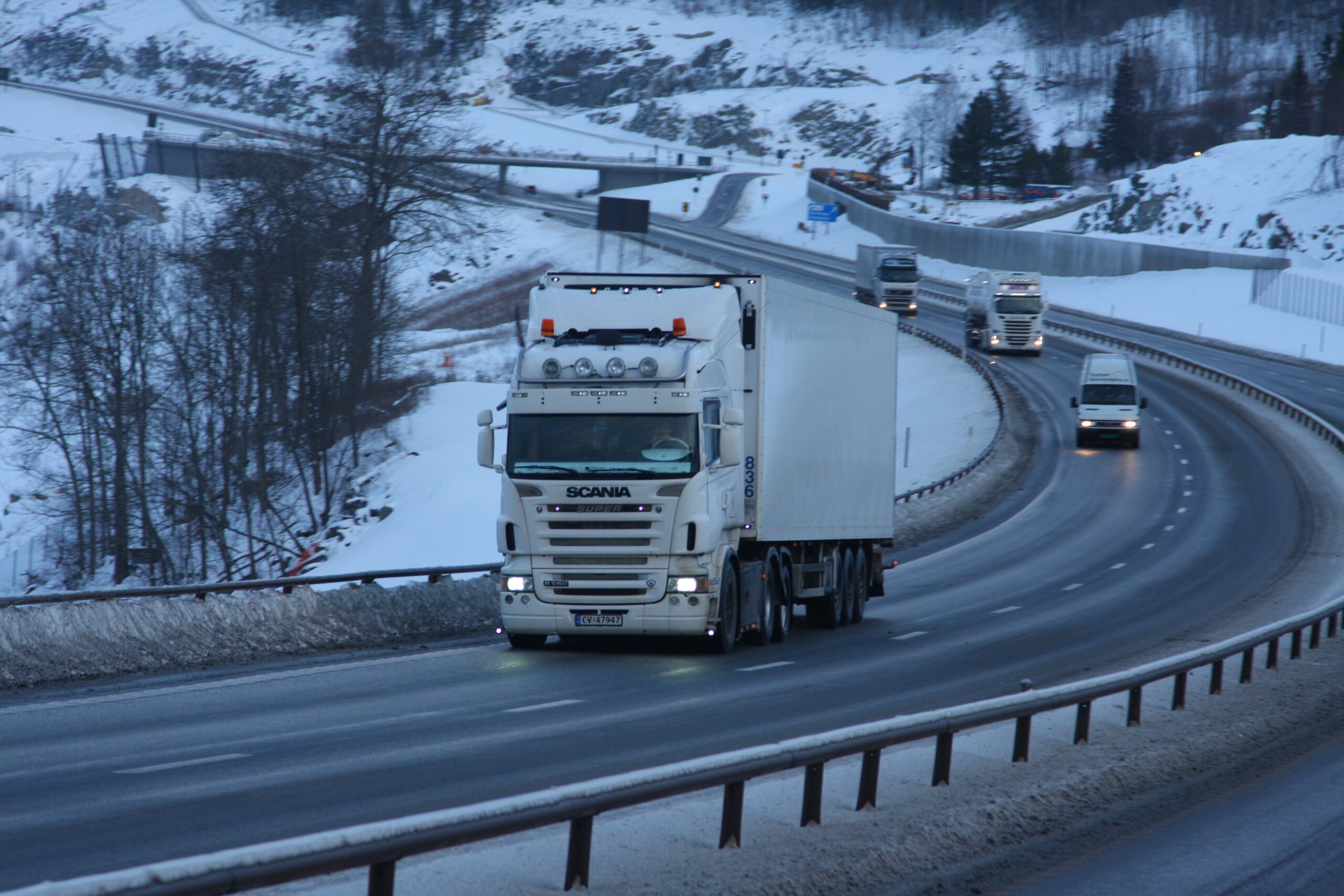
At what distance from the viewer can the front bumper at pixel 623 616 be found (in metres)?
16.3

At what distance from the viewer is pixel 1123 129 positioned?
143 metres

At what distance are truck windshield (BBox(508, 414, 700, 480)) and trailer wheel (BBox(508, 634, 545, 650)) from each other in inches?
101

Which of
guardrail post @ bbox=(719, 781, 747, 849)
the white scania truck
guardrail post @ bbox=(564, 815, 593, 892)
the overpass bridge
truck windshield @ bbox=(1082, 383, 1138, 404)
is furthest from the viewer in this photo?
the overpass bridge

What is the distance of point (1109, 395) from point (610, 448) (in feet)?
132

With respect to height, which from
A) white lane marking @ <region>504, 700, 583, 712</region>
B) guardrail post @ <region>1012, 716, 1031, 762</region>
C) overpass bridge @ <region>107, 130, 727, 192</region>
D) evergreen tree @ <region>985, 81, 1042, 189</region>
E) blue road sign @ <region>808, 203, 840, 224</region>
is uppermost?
evergreen tree @ <region>985, 81, 1042, 189</region>

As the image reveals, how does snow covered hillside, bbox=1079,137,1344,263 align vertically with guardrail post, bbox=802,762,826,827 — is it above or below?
above

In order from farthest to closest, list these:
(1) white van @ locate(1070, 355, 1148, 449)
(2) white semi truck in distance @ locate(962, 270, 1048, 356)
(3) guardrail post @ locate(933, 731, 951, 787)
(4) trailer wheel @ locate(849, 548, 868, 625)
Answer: (2) white semi truck in distance @ locate(962, 270, 1048, 356)
(1) white van @ locate(1070, 355, 1148, 449)
(4) trailer wheel @ locate(849, 548, 868, 625)
(3) guardrail post @ locate(933, 731, 951, 787)

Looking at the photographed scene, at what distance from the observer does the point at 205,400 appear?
45719 millimetres

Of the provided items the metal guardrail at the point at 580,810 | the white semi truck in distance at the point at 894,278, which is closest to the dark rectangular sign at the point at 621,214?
the metal guardrail at the point at 580,810

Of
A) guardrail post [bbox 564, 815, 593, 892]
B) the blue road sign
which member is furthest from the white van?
the blue road sign

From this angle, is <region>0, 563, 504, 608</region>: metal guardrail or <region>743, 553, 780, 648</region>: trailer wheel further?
<region>743, 553, 780, 648</region>: trailer wheel

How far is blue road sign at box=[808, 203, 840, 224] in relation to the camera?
4899 inches

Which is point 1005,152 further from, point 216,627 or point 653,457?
point 216,627

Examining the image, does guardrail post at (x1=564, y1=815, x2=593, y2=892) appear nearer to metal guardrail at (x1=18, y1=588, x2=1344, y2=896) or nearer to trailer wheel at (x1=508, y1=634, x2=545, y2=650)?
metal guardrail at (x1=18, y1=588, x2=1344, y2=896)
